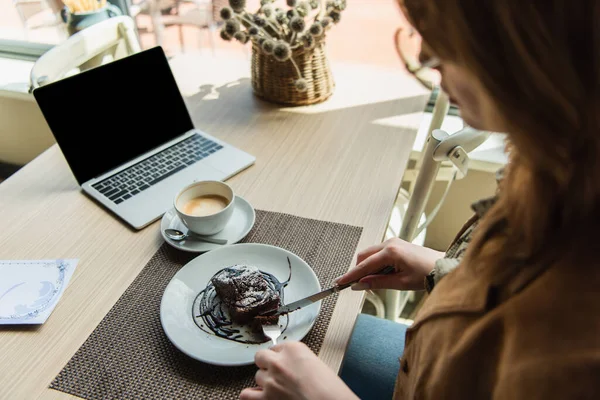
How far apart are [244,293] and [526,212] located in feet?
1.36

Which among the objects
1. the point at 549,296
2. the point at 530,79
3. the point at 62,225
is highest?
the point at 530,79

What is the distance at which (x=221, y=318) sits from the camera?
71 centimetres

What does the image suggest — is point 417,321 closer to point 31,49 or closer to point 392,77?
point 392,77

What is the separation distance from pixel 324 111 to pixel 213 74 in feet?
1.36

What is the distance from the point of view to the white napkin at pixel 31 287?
0.71m

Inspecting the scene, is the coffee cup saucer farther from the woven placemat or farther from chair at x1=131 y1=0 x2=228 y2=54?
chair at x1=131 y1=0 x2=228 y2=54

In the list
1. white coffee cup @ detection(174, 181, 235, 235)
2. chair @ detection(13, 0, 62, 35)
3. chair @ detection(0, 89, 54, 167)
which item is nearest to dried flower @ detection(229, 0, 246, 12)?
white coffee cup @ detection(174, 181, 235, 235)

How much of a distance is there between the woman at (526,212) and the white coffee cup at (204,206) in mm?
426

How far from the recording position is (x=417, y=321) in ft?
1.91

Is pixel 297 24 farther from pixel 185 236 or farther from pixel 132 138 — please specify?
pixel 185 236

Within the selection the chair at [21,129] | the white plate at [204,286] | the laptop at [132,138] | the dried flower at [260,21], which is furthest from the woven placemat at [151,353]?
the chair at [21,129]

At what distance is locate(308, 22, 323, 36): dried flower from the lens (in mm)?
1133

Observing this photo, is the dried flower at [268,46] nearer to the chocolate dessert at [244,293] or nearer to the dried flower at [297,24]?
the dried flower at [297,24]

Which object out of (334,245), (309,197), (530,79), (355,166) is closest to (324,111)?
(355,166)
